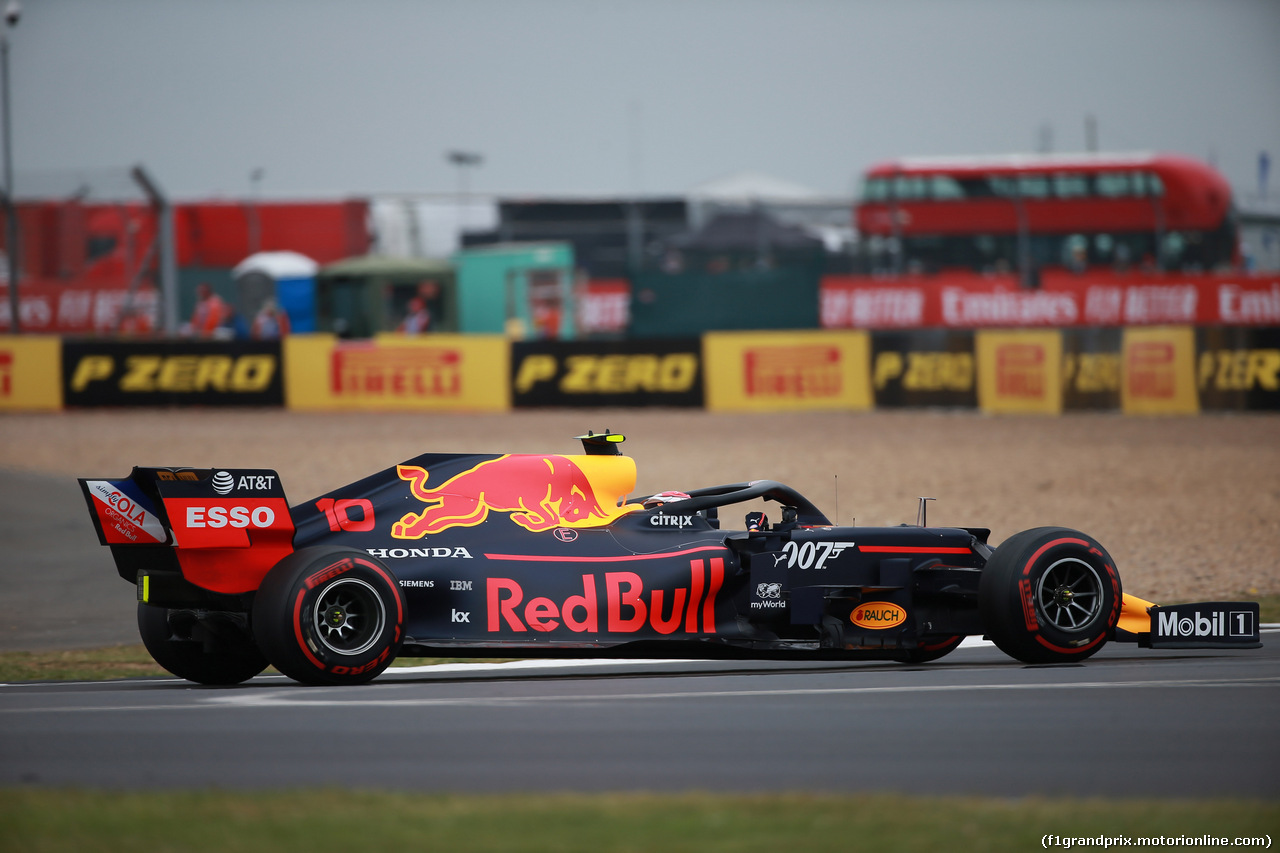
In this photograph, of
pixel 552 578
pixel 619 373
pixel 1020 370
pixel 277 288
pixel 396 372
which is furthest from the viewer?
pixel 277 288

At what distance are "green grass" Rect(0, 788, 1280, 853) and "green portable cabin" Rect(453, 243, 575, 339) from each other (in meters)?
34.4

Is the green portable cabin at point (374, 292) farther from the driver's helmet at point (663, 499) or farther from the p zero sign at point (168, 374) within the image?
the driver's helmet at point (663, 499)

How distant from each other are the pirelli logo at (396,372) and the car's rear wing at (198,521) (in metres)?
21.0

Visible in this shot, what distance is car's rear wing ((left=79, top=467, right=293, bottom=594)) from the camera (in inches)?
289

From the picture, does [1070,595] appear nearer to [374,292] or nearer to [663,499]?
[663,499]

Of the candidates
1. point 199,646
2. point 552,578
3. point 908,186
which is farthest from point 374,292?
point 552,578

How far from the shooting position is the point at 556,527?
313 inches

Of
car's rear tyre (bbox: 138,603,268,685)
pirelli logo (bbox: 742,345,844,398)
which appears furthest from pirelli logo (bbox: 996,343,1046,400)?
car's rear tyre (bbox: 138,603,268,685)

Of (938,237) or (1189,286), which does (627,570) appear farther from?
(938,237)

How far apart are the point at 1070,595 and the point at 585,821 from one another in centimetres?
385

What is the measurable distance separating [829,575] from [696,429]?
52.3 feet

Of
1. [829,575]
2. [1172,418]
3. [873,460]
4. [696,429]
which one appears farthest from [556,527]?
[1172,418]

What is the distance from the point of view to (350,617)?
7414 millimetres

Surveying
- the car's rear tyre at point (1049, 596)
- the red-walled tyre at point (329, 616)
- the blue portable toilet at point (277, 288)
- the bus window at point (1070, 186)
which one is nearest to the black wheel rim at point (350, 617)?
the red-walled tyre at point (329, 616)
